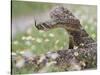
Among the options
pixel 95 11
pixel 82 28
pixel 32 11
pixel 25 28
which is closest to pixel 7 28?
pixel 25 28

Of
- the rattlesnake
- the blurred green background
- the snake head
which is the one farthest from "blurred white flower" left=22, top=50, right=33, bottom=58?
the snake head

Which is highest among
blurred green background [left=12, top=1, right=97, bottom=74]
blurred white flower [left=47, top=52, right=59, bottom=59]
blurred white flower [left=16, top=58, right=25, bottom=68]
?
blurred green background [left=12, top=1, right=97, bottom=74]

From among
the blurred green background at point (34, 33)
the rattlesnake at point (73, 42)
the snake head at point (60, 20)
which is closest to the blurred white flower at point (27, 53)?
the blurred green background at point (34, 33)

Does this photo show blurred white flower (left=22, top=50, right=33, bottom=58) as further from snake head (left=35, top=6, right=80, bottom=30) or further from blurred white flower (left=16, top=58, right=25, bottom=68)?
snake head (left=35, top=6, right=80, bottom=30)

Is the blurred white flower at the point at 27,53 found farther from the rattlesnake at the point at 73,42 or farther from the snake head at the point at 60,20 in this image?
the snake head at the point at 60,20

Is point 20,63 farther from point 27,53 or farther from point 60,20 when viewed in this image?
point 60,20

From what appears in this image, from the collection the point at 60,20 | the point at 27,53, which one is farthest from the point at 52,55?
the point at 60,20
